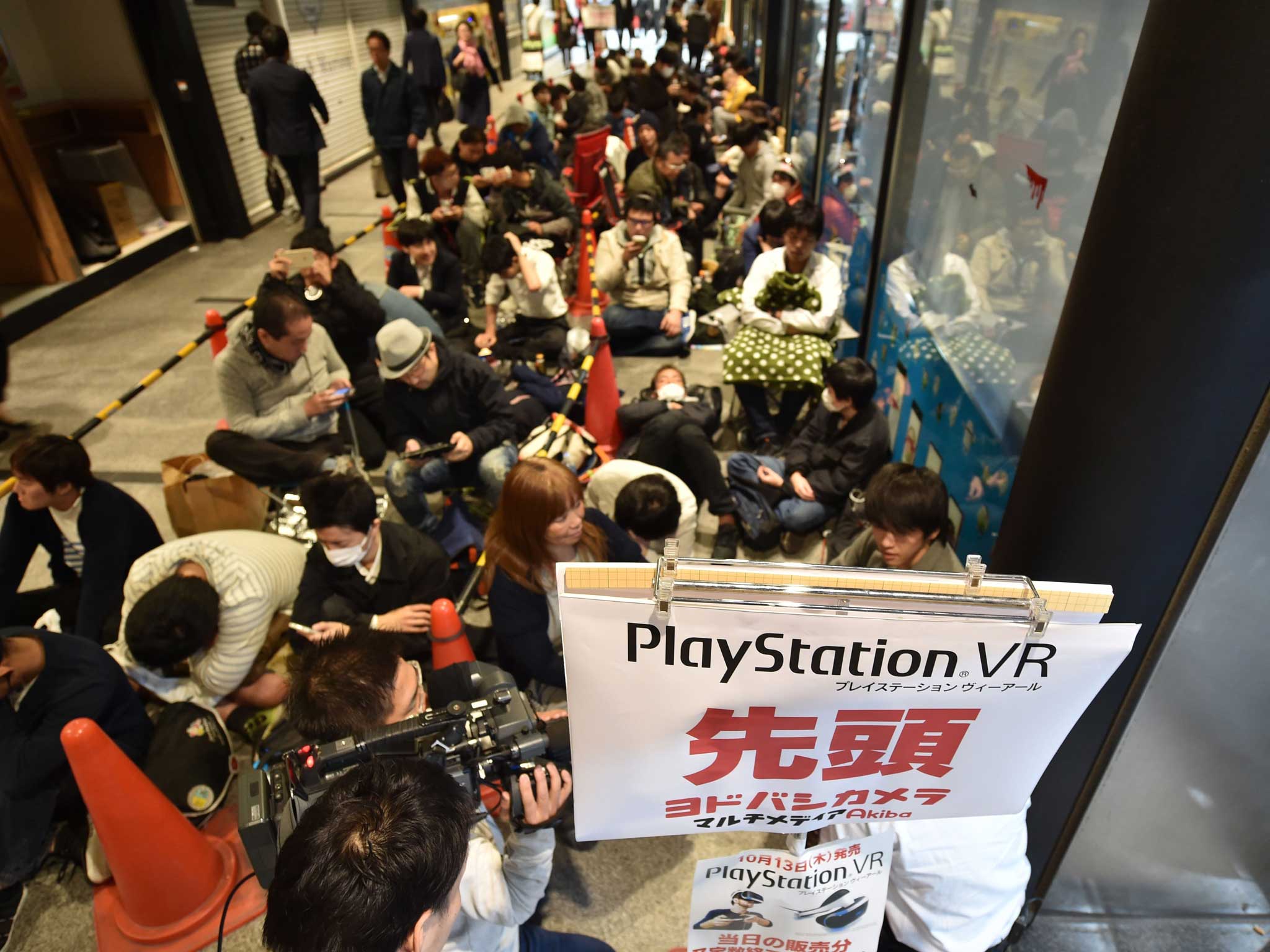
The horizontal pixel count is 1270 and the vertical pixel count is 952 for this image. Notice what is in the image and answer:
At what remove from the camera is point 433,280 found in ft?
18.2

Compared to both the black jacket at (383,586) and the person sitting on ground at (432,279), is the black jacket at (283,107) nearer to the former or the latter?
the person sitting on ground at (432,279)

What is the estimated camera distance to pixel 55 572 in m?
3.49

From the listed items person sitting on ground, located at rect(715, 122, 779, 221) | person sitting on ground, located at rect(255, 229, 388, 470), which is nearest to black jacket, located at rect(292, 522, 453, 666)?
person sitting on ground, located at rect(255, 229, 388, 470)

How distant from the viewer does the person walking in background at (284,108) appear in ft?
24.0

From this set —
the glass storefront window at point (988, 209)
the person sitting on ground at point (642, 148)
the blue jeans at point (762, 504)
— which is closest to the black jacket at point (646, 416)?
the blue jeans at point (762, 504)

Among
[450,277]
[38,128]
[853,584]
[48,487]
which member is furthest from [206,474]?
[38,128]

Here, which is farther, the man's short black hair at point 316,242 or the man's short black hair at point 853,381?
the man's short black hair at point 316,242

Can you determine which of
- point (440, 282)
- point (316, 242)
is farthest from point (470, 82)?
point (316, 242)

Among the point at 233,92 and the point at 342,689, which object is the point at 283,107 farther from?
the point at 342,689

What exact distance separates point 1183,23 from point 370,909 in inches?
73.9

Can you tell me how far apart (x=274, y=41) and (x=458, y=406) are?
5.55 metres

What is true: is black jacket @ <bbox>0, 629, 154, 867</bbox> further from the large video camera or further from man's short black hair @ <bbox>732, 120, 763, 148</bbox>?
man's short black hair @ <bbox>732, 120, 763, 148</bbox>

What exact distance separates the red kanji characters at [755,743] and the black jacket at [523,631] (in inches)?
50.6

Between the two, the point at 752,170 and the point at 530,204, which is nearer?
the point at 530,204
